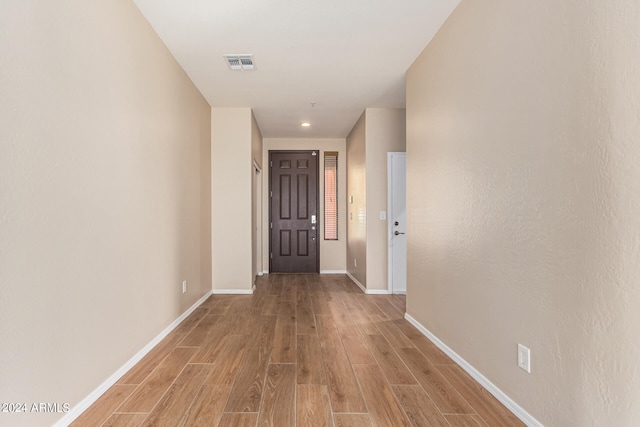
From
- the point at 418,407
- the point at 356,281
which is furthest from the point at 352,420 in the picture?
the point at 356,281

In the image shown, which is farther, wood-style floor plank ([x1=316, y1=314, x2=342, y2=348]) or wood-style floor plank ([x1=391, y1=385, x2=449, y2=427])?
wood-style floor plank ([x1=316, y1=314, x2=342, y2=348])

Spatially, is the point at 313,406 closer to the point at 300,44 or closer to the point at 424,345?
the point at 424,345

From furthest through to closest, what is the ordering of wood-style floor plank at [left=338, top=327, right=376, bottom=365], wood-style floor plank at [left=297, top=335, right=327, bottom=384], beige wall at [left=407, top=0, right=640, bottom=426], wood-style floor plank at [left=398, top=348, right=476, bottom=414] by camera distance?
wood-style floor plank at [left=338, top=327, right=376, bottom=365] < wood-style floor plank at [left=297, top=335, right=327, bottom=384] < wood-style floor plank at [left=398, top=348, right=476, bottom=414] < beige wall at [left=407, top=0, right=640, bottom=426]

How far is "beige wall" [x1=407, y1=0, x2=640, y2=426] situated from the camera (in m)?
1.22

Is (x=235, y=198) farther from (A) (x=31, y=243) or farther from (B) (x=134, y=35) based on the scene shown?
(A) (x=31, y=243)

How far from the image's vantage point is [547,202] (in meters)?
1.55

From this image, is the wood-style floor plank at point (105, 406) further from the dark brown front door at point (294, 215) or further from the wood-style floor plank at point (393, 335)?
the dark brown front door at point (294, 215)

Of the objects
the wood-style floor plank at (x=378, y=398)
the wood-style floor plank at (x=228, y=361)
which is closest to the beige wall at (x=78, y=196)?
the wood-style floor plank at (x=228, y=361)

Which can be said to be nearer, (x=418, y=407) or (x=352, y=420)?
(x=352, y=420)

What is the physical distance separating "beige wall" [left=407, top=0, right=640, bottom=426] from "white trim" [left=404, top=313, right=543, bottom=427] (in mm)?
42

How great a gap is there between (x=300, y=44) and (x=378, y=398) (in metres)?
2.69

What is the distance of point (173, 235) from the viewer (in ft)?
10.3

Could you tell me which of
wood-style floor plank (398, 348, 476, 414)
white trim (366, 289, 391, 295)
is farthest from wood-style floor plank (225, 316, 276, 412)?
white trim (366, 289, 391, 295)

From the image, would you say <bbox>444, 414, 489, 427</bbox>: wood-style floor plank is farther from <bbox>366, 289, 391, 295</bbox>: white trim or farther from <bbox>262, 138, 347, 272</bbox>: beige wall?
<bbox>262, 138, 347, 272</bbox>: beige wall
